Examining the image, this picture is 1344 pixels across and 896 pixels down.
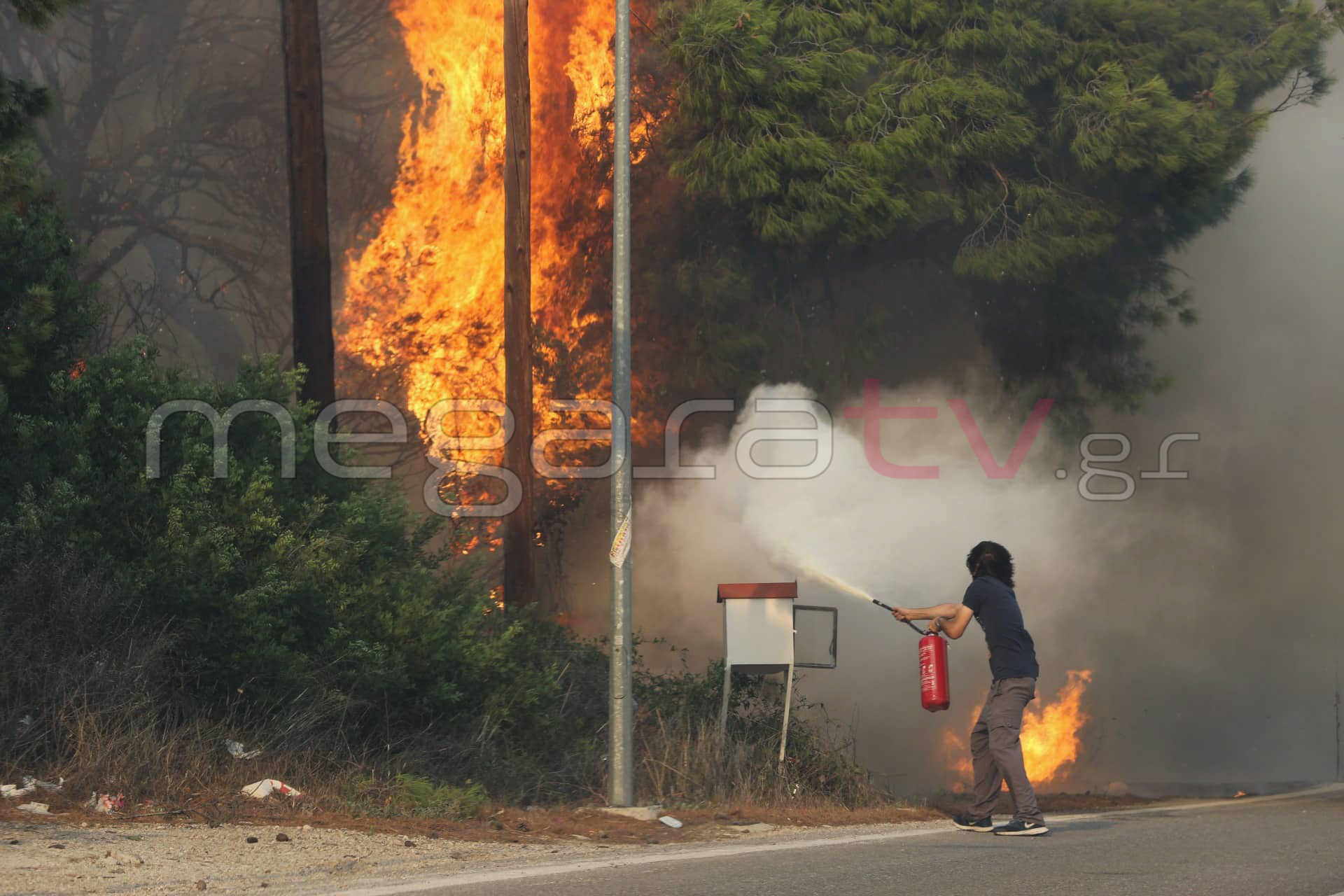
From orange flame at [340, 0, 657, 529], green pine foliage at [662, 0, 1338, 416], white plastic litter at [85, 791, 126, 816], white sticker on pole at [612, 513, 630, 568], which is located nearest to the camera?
white plastic litter at [85, 791, 126, 816]

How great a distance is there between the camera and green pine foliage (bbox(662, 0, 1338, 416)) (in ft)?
64.2

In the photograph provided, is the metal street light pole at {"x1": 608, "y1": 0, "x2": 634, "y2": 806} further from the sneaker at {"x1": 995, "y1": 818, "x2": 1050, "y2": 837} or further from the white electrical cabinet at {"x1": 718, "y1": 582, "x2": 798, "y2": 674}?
the sneaker at {"x1": 995, "y1": 818, "x2": 1050, "y2": 837}

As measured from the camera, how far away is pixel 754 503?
22859 mm

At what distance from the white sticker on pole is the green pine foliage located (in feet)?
27.9

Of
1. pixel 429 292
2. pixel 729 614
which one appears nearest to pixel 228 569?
pixel 729 614

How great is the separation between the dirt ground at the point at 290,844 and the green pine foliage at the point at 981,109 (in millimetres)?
10037

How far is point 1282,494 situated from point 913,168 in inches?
401

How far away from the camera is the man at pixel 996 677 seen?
10.6 m

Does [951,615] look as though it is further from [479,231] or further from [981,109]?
[479,231]

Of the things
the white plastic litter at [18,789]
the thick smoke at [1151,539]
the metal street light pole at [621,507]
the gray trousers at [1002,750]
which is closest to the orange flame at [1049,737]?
the thick smoke at [1151,539]

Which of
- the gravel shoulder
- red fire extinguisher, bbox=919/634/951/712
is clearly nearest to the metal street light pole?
the gravel shoulder

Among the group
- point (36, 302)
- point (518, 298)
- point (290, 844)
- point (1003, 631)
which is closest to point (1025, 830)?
point (1003, 631)

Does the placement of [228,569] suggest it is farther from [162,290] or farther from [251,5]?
[251,5]

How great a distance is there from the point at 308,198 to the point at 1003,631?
9423 mm
